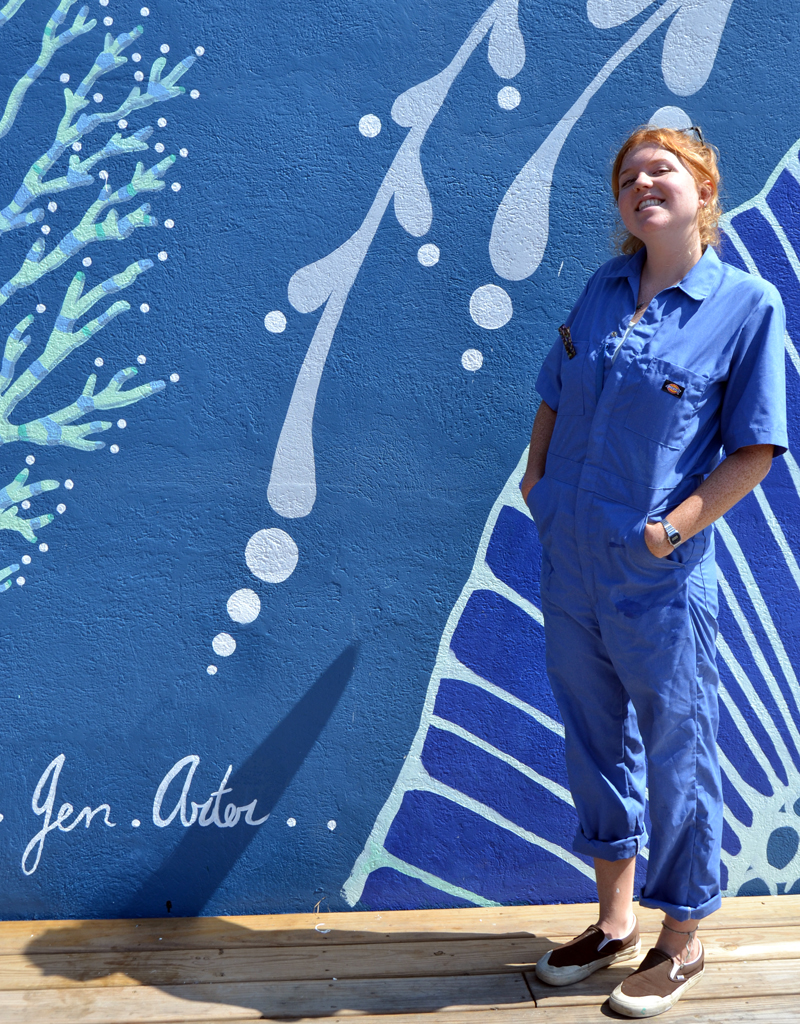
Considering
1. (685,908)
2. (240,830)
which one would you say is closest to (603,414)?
(685,908)

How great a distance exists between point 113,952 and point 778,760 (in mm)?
1622

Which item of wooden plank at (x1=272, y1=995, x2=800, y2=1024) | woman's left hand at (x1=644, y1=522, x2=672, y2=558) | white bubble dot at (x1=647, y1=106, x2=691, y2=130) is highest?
white bubble dot at (x1=647, y1=106, x2=691, y2=130)

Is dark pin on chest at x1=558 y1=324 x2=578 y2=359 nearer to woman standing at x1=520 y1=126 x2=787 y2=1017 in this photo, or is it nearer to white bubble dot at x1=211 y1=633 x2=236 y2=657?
woman standing at x1=520 y1=126 x2=787 y2=1017

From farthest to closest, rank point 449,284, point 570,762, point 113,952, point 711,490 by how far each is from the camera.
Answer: point 449,284 < point 113,952 < point 570,762 < point 711,490

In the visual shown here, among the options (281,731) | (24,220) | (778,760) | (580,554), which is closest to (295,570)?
(281,731)

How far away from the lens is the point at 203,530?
2.03m

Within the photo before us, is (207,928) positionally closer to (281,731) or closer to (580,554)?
(281,731)

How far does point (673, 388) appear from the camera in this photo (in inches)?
61.1

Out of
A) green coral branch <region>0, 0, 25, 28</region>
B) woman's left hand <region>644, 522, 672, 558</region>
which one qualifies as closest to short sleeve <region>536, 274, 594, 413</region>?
woman's left hand <region>644, 522, 672, 558</region>

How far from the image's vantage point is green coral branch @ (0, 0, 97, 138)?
6.43ft

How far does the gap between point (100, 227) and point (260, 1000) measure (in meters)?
1.71

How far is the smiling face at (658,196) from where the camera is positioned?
62.5 inches

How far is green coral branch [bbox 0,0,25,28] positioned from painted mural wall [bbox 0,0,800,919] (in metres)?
0.05

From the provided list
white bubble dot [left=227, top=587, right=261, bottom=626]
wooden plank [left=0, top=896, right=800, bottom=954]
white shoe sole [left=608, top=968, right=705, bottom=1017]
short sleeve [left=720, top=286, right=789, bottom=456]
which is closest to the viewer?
short sleeve [left=720, top=286, right=789, bottom=456]
